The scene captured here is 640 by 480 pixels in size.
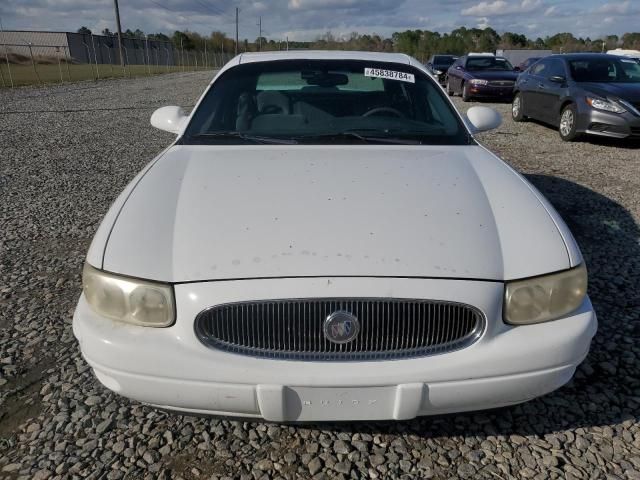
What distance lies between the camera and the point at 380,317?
1737mm

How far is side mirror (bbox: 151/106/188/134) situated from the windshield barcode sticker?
1.23 meters

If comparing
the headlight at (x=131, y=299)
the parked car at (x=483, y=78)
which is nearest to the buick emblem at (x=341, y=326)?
the headlight at (x=131, y=299)

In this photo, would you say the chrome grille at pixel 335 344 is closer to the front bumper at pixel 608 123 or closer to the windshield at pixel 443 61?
the front bumper at pixel 608 123

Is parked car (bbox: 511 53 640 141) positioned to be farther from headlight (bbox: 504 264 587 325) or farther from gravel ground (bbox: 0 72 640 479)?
headlight (bbox: 504 264 587 325)

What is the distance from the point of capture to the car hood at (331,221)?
178 centimetres

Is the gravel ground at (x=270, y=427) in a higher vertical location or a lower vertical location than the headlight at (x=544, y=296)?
lower

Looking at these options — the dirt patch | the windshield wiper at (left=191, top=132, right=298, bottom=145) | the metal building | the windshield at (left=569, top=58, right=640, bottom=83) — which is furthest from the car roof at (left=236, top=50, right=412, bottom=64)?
the metal building

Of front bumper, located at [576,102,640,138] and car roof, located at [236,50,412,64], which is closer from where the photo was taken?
car roof, located at [236,50,412,64]

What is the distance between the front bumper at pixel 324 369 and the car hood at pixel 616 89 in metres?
7.67

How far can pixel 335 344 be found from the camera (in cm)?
175

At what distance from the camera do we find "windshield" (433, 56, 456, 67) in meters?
22.8

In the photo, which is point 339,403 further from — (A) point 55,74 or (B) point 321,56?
(A) point 55,74

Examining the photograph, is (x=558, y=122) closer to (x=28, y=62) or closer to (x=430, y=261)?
(x=430, y=261)

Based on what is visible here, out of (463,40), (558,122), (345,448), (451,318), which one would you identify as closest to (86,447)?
(345,448)
